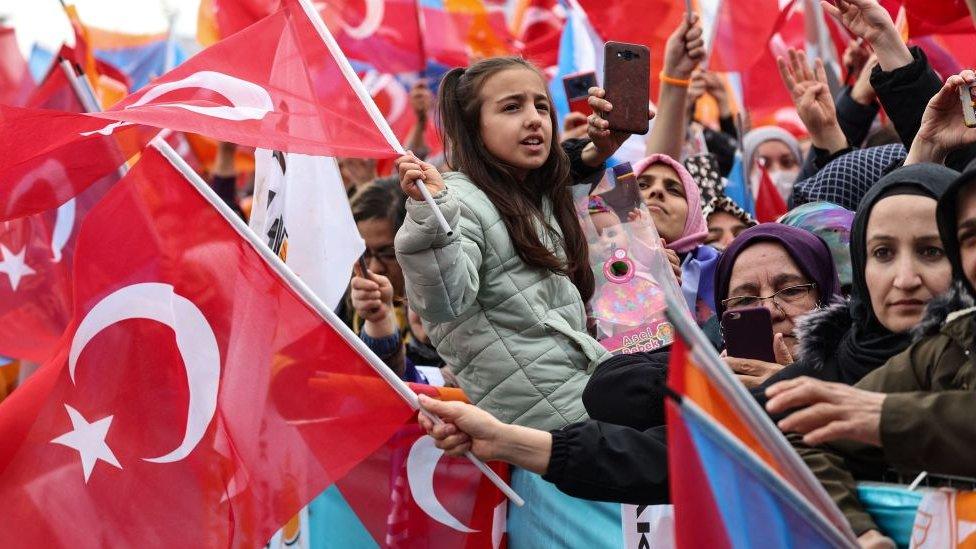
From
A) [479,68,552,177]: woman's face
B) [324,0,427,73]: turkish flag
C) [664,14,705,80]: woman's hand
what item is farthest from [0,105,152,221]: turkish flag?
[324,0,427,73]: turkish flag

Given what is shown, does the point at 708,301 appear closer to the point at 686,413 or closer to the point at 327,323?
the point at 327,323

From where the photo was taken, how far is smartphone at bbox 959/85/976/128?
3.66m

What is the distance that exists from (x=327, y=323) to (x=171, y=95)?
82 centimetres

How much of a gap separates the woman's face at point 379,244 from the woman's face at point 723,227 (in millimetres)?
1330

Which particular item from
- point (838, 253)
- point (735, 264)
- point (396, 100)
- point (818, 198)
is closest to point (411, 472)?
point (735, 264)

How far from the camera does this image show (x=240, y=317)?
4051mm

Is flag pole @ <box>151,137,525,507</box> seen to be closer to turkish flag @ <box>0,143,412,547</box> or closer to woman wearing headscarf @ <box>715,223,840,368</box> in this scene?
turkish flag @ <box>0,143,412,547</box>

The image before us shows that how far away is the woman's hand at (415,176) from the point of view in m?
3.87

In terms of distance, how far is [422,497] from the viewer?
423 cm

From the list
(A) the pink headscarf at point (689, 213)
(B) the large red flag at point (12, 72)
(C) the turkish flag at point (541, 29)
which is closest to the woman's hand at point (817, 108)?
(A) the pink headscarf at point (689, 213)

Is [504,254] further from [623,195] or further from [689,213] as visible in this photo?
[689,213]

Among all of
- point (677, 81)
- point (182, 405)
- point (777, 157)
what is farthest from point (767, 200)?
point (182, 405)

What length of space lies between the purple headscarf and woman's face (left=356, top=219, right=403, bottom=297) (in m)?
2.12

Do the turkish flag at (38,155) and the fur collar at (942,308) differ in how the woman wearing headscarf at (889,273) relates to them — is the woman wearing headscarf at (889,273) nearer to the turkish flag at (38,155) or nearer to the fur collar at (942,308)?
the fur collar at (942,308)
